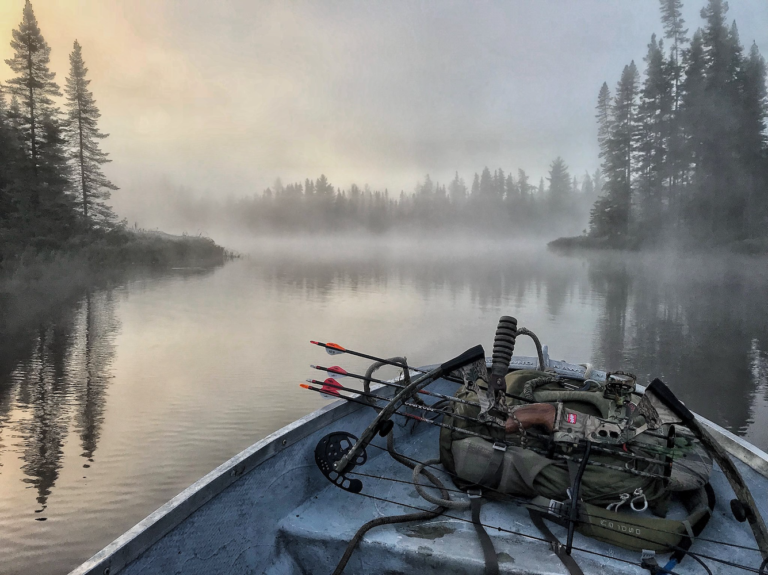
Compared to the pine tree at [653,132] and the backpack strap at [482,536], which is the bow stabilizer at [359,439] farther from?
the pine tree at [653,132]

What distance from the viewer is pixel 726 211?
4462cm

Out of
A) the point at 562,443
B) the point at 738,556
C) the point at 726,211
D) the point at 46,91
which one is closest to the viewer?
the point at 738,556

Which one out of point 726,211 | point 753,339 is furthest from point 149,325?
point 726,211

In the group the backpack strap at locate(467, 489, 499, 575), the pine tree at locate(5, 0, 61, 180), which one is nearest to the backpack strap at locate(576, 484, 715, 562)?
the backpack strap at locate(467, 489, 499, 575)

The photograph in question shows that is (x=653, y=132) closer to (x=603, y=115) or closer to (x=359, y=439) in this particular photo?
→ (x=603, y=115)

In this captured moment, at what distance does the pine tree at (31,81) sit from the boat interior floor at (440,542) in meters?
44.7

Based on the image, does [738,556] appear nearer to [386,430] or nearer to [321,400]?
[386,430]

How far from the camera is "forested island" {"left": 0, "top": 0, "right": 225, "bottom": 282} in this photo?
3481 centimetres

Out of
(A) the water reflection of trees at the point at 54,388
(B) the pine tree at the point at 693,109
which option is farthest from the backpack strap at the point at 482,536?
(B) the pine tree at the point at 693,109

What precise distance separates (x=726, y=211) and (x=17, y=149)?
5836 centimetres

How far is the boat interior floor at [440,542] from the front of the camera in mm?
3055

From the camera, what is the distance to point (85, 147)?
42.8 m

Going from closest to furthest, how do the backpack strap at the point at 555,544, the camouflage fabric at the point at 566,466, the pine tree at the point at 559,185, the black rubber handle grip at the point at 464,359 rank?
the backpack strap at the point at 555,544
the black rubber handle grip at the point at 464,359
the camouflage fabric at the point at 566,466
the pine tree at the point at 559,185

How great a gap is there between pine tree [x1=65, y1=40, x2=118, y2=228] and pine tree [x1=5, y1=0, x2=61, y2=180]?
2.64 metres
